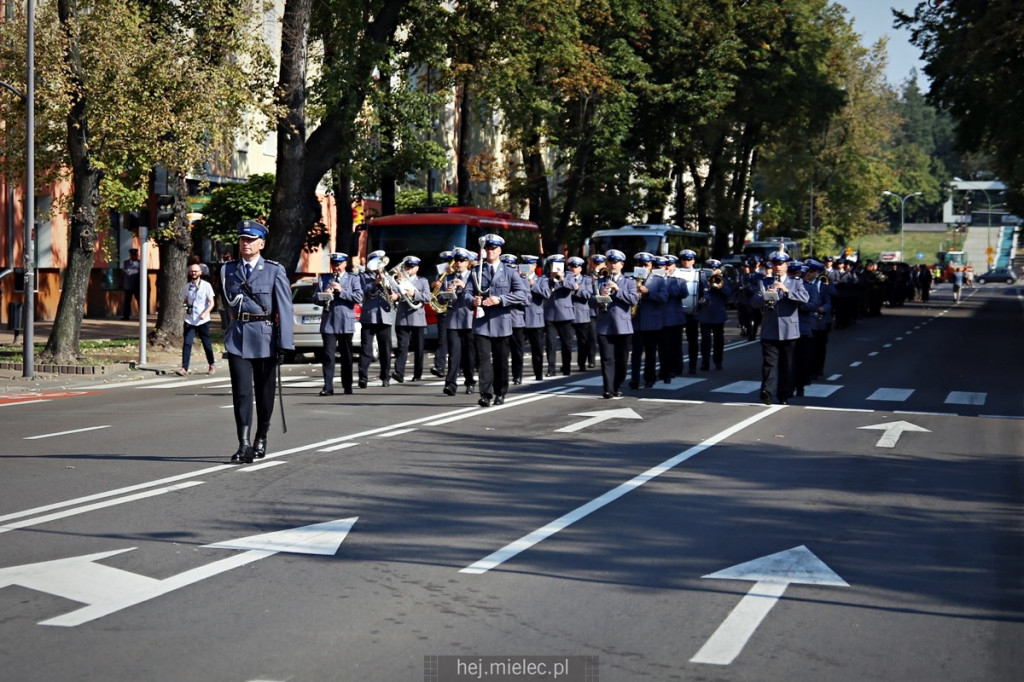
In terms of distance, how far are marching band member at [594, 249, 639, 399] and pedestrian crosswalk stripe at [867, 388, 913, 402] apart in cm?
381

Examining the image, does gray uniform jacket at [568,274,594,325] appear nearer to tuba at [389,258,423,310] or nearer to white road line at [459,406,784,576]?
tuba at [389,258,423,310]

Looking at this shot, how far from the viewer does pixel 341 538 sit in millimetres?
9266

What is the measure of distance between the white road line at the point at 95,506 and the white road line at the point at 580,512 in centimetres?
306

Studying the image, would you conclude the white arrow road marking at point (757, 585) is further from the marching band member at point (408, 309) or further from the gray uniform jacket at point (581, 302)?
the gray uniform jacket at point (581, 302)

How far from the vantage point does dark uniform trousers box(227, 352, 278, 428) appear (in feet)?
41.9

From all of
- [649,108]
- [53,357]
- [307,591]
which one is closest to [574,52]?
[649,108]

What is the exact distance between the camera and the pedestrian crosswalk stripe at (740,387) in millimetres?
22047

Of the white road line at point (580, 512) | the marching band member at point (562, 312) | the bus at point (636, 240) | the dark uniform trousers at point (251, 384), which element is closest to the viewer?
the white road line at point (580, 512)

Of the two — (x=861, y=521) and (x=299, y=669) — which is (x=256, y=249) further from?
(x=299, y=669)

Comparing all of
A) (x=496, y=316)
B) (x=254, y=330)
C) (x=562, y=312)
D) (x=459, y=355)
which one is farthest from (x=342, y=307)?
(x=254, y=330)

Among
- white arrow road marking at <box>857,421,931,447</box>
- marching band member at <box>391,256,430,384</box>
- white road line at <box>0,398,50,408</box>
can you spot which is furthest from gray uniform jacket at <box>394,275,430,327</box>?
white arrow road marking at <box>857,421,931,447</box>

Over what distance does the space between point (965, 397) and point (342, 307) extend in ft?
30.4

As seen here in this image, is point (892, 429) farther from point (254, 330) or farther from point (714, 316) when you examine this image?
point (714, 316)

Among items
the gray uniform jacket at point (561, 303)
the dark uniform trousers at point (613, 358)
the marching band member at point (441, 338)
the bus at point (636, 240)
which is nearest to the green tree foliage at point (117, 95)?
the marching band member at point (441, 338)
